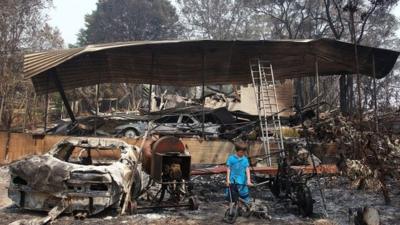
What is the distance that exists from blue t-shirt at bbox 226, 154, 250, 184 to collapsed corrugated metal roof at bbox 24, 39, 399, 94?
6.68 m

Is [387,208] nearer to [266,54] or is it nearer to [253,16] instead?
[266,54]

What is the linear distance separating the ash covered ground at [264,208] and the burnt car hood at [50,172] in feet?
1.96

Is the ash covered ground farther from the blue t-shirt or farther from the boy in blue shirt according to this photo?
the blue t-shirt

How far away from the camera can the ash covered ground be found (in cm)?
808

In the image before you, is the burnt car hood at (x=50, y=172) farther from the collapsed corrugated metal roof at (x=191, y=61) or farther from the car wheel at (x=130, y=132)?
the car wheel at (x=130, y=132)

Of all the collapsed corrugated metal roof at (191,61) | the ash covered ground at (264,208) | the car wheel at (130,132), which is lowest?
the ash covered ground at (264,208)

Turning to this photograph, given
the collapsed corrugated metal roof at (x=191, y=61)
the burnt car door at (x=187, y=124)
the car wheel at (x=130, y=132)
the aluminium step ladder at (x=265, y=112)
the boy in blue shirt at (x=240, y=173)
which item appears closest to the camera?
the boy in blue shirt at (x=240, y=173)

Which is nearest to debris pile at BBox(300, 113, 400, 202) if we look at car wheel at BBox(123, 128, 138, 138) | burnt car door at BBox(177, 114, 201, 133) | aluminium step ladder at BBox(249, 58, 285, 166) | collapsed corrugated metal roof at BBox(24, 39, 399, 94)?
aluminium step ladder at BBox(249, 58, 285, 166)

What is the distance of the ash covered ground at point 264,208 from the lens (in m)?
8.08

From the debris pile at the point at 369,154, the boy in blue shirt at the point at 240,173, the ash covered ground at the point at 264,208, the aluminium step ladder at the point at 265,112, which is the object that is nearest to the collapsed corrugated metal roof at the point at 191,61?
the aluminium step ladder at the point at 265,112

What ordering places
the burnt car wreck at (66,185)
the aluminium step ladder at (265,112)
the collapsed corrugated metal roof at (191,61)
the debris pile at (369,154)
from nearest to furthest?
the burnt car wreck at (66,185)
the debris pile at (369,154)
the aluminium step ladder at (265,112)
the collapsed corrugated metal roof at (191,61)

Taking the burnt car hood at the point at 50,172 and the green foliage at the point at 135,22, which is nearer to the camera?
the burnt car hood at the point at 50,172

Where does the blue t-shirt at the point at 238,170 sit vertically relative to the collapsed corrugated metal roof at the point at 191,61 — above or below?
below

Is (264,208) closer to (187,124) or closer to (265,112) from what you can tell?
(265,112)
